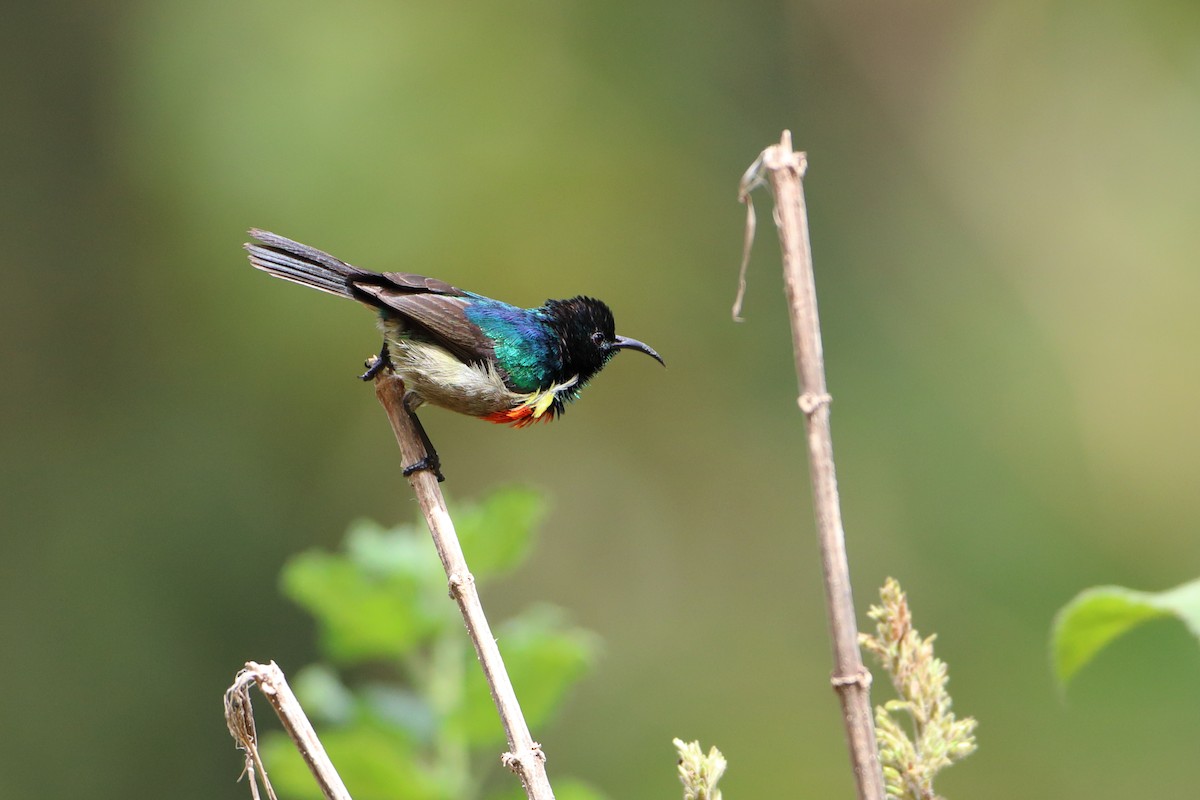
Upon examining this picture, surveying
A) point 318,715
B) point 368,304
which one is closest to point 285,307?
point 368,304

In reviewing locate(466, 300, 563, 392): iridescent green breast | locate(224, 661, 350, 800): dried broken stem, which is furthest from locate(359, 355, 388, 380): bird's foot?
locate(224, 661, 350, 800): dried broken stem

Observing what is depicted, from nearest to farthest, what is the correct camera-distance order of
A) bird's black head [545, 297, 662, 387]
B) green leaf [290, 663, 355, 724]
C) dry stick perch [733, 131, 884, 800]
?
1. dry stick perch [733, 131, 884, 800]
2. green leaf [290, 663, 355, 724]
3. bird's black head [545, 297, 662, 387]

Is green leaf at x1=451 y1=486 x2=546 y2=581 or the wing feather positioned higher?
the wing feather

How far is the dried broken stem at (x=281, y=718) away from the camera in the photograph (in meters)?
1.25

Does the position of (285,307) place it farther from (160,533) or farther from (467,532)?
(467,532)

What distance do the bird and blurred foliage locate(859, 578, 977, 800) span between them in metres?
1.73

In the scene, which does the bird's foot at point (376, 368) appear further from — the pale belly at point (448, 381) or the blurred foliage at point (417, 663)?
the blurred foliage at point (417, 663)

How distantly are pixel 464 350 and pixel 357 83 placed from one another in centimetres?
462

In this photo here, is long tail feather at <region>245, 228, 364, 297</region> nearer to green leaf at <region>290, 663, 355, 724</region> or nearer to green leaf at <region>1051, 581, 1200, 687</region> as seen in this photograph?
green leaf at <region>290, 663, 355, 724</region>

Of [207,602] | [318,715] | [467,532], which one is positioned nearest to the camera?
[467,532]

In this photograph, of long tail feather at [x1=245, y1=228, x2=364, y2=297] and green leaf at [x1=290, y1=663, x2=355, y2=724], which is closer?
green leaf at [x1=290, y1=663, x2=355, y2=724]

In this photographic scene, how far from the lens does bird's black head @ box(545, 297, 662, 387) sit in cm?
303

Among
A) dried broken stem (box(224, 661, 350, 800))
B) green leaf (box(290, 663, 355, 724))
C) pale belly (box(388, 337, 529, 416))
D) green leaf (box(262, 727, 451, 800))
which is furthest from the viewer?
pale belly (box(388, 337, 529, 416))

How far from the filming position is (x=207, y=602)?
7.29m
